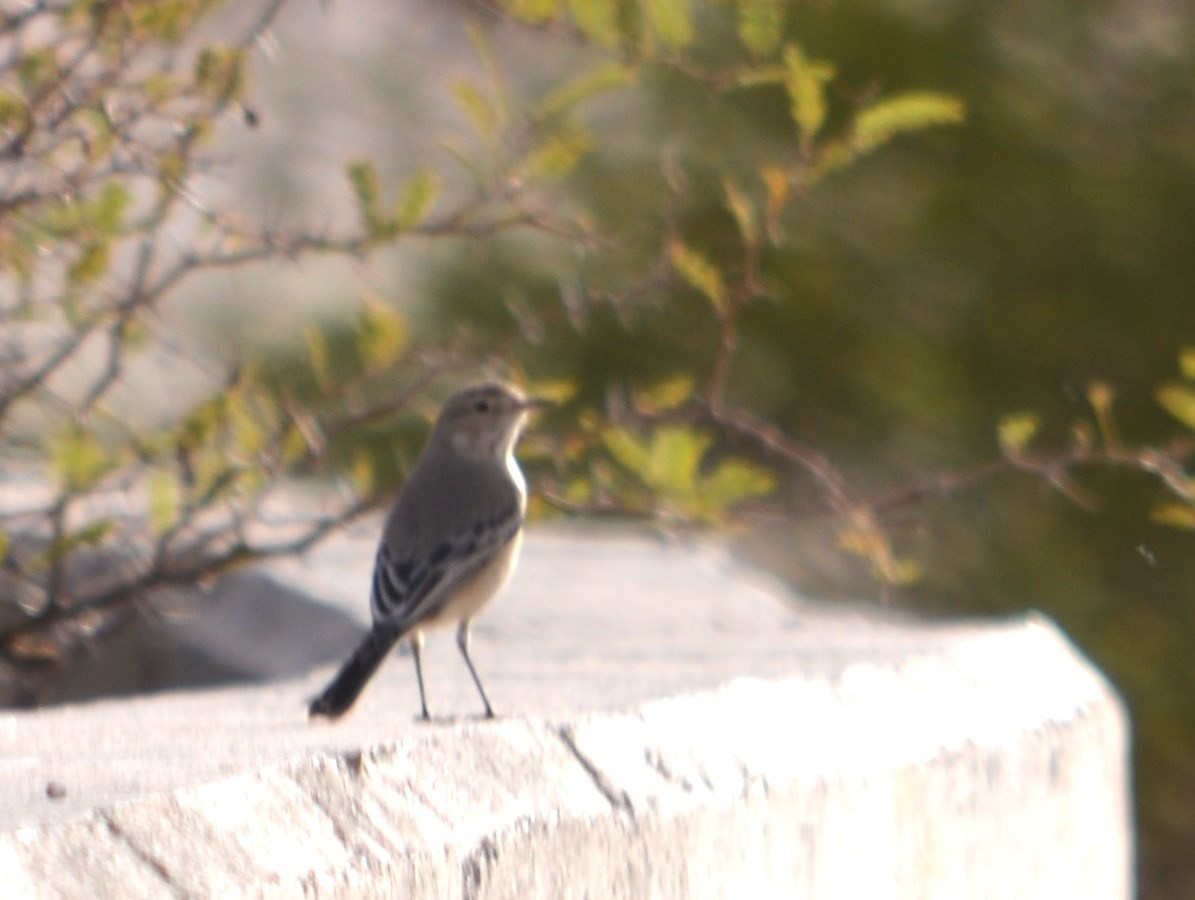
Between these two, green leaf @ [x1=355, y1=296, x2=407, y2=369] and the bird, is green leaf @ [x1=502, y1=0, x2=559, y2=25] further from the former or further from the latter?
the bird

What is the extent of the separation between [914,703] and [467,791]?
0.97m

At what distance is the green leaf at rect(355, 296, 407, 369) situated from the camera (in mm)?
3850

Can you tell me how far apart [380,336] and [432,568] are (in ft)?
1.79

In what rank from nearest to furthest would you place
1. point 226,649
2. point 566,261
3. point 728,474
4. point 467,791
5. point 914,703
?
point 467,791 → point 914,703 → point 728,474 → point 226,649 → point 566,261

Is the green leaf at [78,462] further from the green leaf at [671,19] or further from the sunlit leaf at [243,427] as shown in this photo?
the green leaf at [671,19]

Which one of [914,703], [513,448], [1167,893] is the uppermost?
[914,703]

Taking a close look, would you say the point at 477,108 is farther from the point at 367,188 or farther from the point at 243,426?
the point at 243,426

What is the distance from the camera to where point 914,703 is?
10.4ft

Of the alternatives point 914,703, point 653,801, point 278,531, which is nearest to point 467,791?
point 653,801

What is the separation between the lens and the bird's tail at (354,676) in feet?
9.77

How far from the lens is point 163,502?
3.73m

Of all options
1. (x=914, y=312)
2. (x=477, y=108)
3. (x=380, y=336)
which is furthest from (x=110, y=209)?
(x=914, y=312)

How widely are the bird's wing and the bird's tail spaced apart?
0.26 feet

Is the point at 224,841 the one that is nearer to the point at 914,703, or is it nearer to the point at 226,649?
the point at 914,703
